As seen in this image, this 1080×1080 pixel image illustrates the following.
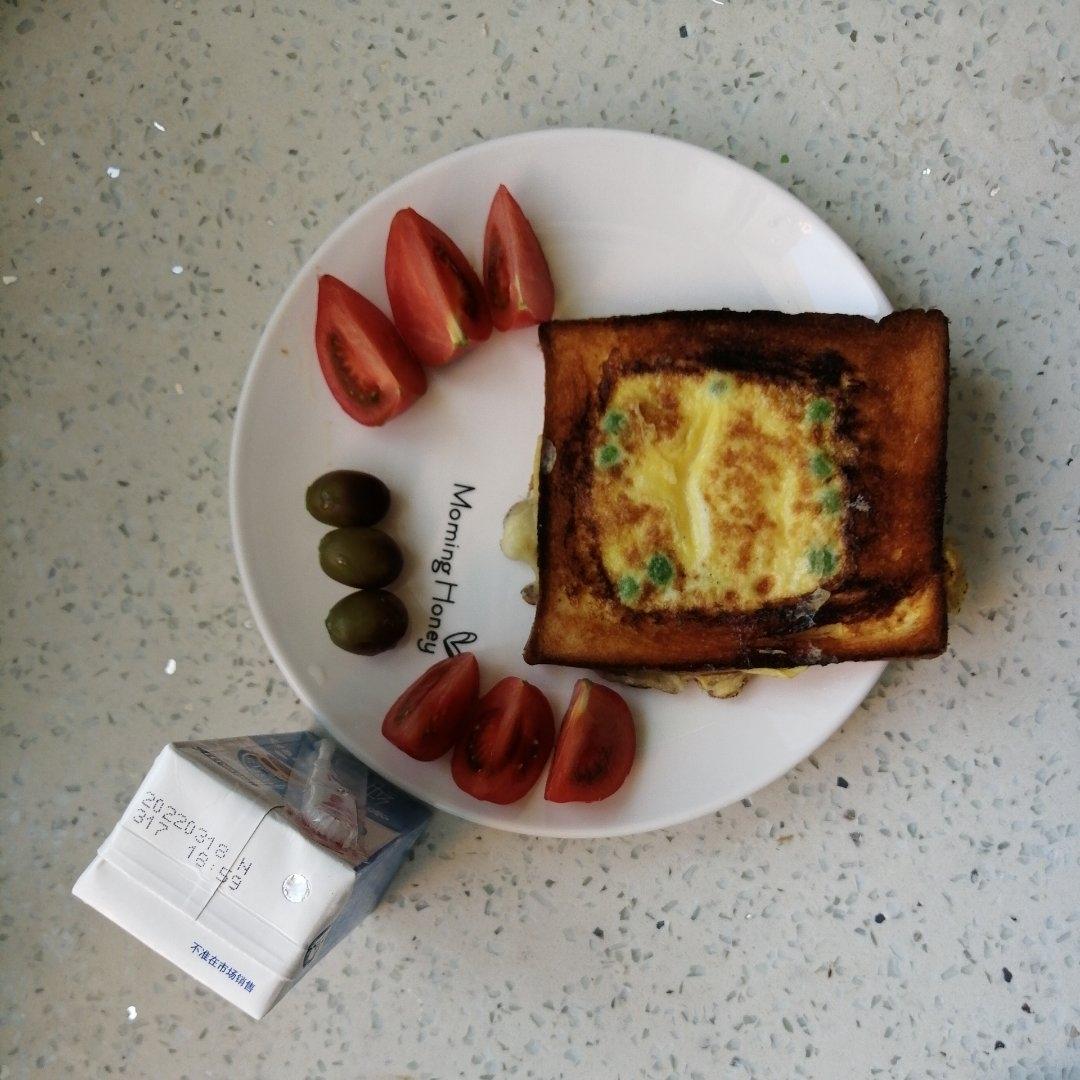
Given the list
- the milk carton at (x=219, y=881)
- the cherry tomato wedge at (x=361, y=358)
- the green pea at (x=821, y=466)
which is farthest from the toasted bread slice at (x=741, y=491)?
the milk carton at (x=219, y=881)

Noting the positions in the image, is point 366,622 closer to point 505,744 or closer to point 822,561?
point 505,744

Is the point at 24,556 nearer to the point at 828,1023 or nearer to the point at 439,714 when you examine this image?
the point at 439,714

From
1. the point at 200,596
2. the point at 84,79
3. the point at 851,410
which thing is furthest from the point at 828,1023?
the point at 84,79

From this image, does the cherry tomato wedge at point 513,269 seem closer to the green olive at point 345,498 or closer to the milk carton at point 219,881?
the green olive at point 345,498

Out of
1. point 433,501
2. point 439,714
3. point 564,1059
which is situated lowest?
point 564,1059

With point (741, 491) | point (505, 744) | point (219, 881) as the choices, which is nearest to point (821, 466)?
point (741, 491)

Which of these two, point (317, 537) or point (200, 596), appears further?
point (200, 596)

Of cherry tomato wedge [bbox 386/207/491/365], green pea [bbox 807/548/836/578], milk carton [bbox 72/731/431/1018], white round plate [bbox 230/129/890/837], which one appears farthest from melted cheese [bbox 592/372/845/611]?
milk carton [bbox 72/731/431/1018]
